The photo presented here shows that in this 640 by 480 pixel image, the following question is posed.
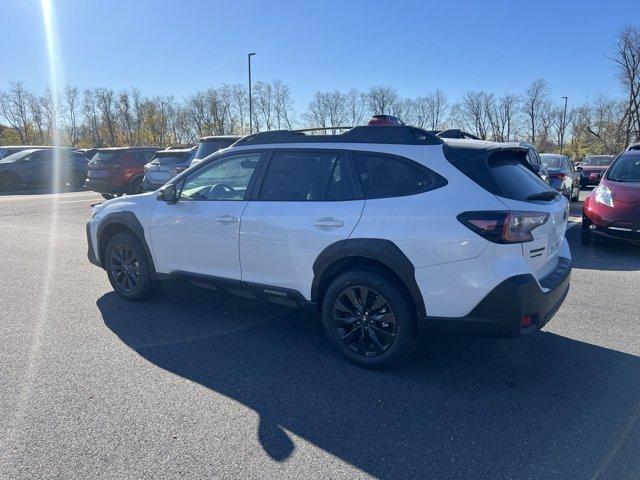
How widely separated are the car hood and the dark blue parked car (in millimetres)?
21161

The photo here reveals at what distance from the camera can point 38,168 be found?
21062 mm

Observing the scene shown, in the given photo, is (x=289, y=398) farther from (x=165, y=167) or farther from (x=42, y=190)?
(x=42, y=190)

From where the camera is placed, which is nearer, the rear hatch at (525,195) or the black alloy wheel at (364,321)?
the rear hatch at (525,195)

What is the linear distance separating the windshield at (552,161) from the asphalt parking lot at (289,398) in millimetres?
10230

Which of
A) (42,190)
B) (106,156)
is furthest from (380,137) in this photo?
(42,190)

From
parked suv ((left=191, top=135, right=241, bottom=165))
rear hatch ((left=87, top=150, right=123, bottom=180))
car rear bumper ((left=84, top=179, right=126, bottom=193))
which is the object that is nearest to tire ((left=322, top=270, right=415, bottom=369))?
parked suv ((left=191, top=135, right=241, bottom=165))

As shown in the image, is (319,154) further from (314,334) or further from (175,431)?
(175,431)

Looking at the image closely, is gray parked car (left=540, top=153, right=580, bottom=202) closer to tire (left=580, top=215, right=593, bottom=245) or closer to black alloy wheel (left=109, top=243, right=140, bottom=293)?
tire (left=580, top=215, right=593, bottom=245)

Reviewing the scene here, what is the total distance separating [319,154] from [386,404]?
1.97m

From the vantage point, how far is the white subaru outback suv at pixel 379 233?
128 inches

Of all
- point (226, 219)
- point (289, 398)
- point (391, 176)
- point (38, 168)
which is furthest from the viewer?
point (38, 168)

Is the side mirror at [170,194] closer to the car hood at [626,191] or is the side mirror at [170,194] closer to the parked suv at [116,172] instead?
A: the car hood at [626,191]

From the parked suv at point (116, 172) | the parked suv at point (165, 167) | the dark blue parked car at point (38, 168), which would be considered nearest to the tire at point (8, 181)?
the dark blue parked car at point (38, 168)

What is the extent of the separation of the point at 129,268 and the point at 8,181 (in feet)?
60.8
